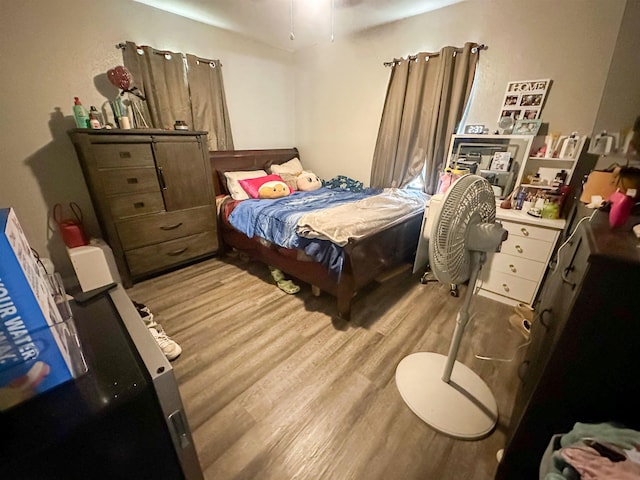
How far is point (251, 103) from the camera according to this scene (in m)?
3.35

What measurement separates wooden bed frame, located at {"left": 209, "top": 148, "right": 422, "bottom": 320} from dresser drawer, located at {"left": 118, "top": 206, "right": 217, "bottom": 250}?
0.25m

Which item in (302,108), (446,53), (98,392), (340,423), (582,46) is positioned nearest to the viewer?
(98,392)

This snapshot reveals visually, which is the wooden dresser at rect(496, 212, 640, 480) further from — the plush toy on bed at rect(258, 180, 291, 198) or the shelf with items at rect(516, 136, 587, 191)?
the plush toy on bed at rect(258, 180, 291, 198)

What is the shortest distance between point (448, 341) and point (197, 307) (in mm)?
1850

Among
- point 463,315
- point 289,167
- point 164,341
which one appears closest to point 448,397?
A: point 463,315

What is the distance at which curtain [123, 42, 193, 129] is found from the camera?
2.40m

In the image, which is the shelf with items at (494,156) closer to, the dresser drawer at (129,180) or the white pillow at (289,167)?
the white pillow at (289,167)

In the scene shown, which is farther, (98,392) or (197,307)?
(197,307)

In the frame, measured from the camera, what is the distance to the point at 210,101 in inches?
115

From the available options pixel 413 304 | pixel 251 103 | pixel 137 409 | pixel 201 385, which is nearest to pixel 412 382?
pixel 413 304

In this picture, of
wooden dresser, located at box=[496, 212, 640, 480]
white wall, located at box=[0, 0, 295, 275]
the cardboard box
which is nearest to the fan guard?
wooden dresser, located at box=[496, 212, 640, 480]

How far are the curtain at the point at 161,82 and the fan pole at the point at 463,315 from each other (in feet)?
9.72

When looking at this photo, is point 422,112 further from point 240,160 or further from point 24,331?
point 24,331

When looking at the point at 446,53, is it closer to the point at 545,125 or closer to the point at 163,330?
the point at 545,125
